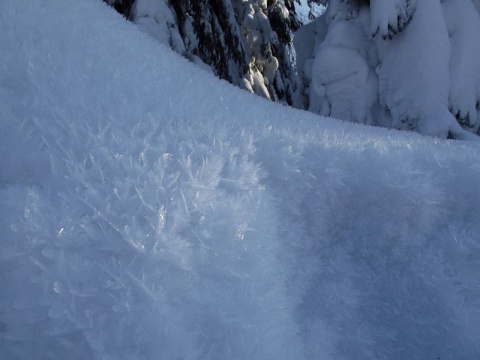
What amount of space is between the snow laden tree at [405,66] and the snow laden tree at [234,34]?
6.21ft

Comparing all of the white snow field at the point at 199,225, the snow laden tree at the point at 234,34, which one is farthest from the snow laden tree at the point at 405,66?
the white snow field at the point at 199,225

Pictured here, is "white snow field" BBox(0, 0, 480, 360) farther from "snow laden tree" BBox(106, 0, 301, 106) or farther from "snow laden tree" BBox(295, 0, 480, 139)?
"snow laden tree" BBox(106, 0, 301, 106)

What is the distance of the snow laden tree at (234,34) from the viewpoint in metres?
6.16

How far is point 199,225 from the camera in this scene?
0.70m

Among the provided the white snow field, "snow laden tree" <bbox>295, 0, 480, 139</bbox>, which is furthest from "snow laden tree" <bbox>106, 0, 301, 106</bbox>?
Result: the white snow field

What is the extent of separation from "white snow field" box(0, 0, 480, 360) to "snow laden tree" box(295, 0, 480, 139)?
4648mm

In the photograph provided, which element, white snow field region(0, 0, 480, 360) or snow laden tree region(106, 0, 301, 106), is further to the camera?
snow laden tree region(106, 0, 301, 106)

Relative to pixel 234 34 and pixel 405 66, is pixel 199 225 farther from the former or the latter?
pixel 234 34

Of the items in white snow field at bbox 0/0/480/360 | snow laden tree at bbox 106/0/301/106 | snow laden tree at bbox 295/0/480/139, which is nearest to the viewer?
white snow field at bbox 0/0/480/360

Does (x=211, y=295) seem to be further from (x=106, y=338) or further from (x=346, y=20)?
(x=346, y=20)

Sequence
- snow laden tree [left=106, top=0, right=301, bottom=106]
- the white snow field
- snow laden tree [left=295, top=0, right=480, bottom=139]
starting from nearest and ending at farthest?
1. the white snow field
2. snow laden tree [left=295, top=0, right=480, bottom=139]
3. snow laden tree [left=106, top=0, right=301, bottom=106]

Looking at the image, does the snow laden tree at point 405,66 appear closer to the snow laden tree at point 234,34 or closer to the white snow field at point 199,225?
the snow laden tree at point 234,34

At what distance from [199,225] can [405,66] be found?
5.55 metres

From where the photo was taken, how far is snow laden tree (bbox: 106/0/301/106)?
616 cm
